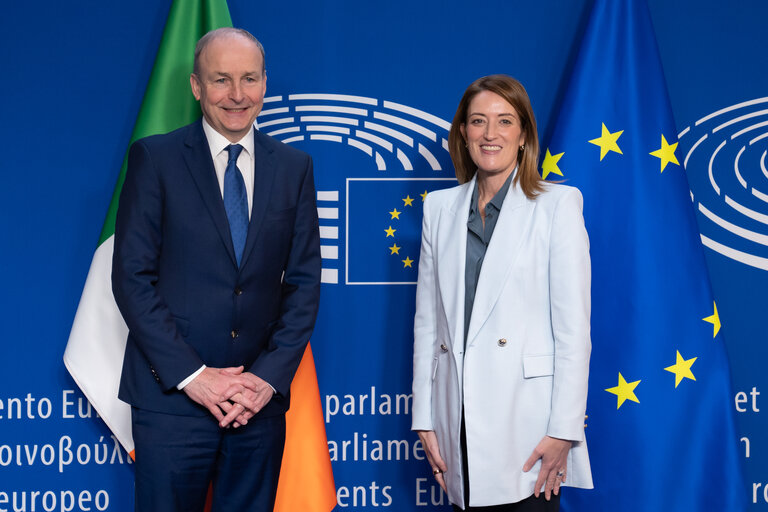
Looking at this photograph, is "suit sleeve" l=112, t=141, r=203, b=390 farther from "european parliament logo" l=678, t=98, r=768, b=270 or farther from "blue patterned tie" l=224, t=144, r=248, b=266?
"european parliament logo" l=678, t=98, r=768, b=270

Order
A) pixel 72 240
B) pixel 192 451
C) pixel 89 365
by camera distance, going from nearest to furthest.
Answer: pixel 192 451 → pixel 89 365 → pixel 72 240

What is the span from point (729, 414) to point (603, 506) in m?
0.53

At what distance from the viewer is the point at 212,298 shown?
186 cm

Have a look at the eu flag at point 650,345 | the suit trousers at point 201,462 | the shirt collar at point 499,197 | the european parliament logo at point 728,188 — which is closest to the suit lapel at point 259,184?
the suit trousers at point 201,462

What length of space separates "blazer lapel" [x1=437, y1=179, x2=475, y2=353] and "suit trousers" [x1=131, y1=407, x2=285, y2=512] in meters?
0.56

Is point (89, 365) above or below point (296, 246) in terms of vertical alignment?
below

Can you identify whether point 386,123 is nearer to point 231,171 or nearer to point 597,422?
point 231,171

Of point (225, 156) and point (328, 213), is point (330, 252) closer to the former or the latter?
point (328, 213)

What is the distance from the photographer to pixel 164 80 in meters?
2.44

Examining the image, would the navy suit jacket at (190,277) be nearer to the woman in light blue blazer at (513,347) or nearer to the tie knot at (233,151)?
the tie knot at (233,151)

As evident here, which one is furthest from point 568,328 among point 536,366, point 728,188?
point 728,188

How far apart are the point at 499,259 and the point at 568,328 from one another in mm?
244

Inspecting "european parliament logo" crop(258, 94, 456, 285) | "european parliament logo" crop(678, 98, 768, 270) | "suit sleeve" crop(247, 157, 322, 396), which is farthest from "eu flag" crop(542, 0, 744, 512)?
"suit sleeve" crop(247, 157, 322, 396)

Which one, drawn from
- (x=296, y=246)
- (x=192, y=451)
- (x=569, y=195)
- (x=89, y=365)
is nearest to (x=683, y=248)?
(x=569, y=195)
